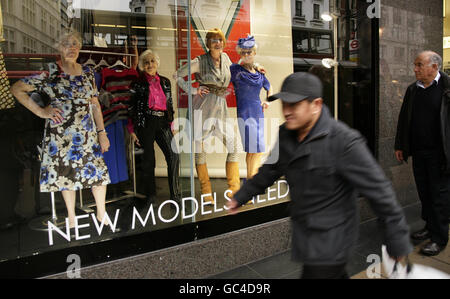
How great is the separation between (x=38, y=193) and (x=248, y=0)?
308 cm

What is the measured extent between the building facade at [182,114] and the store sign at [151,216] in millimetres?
10

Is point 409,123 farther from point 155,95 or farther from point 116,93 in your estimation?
point 116,93

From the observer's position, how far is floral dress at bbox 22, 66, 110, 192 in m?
3.02

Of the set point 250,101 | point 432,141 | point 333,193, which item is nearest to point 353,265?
point 432,141

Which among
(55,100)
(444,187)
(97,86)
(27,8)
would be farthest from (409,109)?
(27,8)

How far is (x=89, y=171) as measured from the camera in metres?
3.23

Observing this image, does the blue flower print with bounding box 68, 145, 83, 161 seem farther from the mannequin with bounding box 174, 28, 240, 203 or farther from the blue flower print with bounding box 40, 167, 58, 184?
the mannequin with bounding box 174, 28, 240, 203

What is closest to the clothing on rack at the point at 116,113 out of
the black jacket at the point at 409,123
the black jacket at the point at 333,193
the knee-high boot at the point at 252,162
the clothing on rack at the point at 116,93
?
the clothing on rack at the point at 116,93

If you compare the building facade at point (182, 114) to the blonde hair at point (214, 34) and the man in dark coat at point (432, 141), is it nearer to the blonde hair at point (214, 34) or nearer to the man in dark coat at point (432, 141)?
the blonde hair at point (214, 34)

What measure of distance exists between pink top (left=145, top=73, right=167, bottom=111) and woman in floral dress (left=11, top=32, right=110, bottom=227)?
0.54m

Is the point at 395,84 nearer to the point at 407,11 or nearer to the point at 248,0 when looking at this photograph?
the point at 407,11

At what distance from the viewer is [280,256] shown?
13.2 feet

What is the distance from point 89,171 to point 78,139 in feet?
0.98

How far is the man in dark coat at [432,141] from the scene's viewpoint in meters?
3.94
